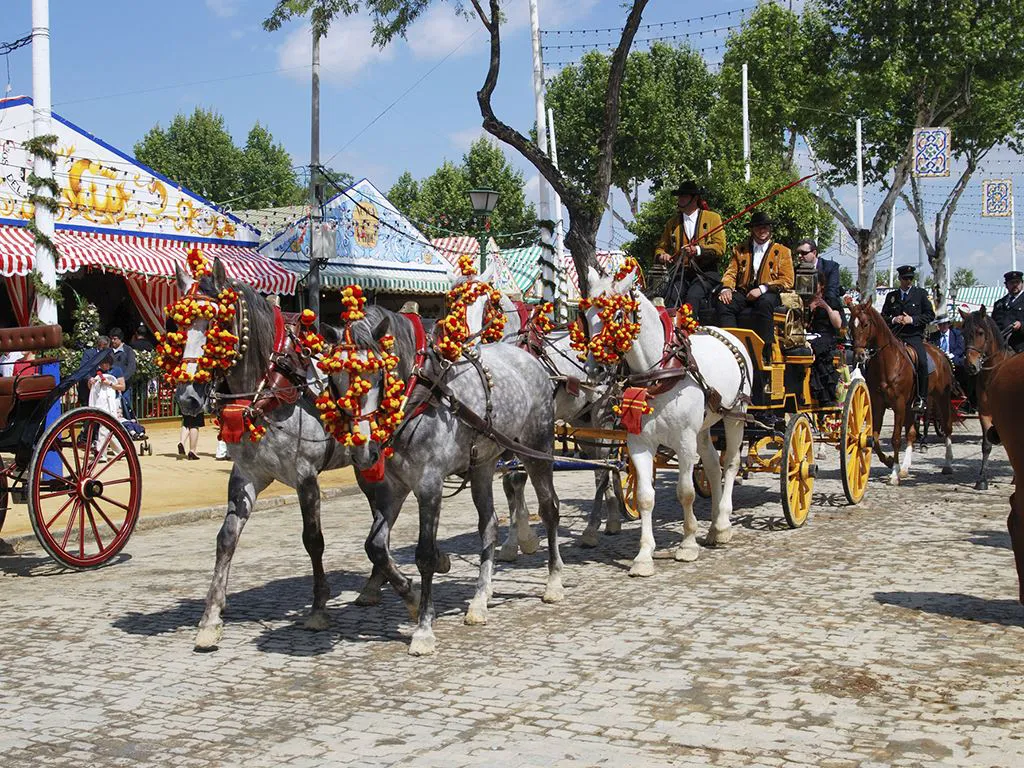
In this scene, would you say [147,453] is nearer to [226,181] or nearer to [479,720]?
[479,720]

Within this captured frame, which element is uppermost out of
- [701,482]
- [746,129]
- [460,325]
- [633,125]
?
[633,125]

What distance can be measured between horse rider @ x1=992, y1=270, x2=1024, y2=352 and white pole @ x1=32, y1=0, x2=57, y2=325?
1118cm

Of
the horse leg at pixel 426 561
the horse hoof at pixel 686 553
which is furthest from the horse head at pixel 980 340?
the horse leg at pixel 426 561

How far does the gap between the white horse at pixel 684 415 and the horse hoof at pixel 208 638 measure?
11.0 feet

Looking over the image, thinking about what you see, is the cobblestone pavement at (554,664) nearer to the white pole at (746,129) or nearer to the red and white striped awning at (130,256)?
the red and white striped awning at (130,256)

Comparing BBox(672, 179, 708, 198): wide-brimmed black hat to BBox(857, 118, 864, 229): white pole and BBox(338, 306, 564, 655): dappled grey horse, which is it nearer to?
BBox(338, 306, 564, 655): dappled grey horse

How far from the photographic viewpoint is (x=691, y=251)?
37.2ft

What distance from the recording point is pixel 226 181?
6438cm

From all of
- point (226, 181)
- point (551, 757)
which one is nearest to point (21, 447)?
point (551, 757)

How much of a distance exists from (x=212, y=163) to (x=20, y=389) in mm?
58111

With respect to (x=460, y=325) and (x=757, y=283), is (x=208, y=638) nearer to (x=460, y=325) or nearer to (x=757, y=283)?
(x=460, y=325)

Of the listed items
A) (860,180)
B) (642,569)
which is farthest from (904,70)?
(642,569)

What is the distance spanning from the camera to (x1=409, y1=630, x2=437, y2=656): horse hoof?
6758 millimetres

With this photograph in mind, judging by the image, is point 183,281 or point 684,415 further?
point 684,415
